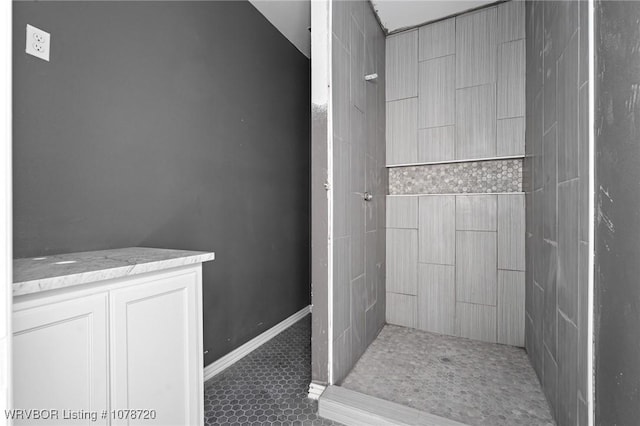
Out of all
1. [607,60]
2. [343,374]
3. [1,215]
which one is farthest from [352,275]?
[1,215]

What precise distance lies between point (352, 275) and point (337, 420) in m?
0.75

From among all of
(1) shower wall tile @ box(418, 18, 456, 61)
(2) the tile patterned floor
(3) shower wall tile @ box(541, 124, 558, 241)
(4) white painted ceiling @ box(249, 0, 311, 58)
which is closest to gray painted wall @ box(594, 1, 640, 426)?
(3) shower wall tile @ box(541, 124, 558, 241)

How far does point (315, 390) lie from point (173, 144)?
152 centimetres

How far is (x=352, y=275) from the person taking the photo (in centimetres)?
186

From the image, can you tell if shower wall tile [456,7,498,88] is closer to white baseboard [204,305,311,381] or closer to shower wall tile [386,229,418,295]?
shower wall tile [386,229,418,295]

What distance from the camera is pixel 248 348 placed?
2.07m

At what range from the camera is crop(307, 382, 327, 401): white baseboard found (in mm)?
1568

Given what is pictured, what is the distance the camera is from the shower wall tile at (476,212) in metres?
2.24

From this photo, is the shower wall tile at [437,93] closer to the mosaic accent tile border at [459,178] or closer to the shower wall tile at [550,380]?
the mosaic accent tile border at [459,178]

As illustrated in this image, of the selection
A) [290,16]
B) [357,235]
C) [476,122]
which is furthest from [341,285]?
[290,16]

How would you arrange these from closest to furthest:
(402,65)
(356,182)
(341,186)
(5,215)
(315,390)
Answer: (5,215)
(315,390)
(341,186)
(356,182)
(402,65)

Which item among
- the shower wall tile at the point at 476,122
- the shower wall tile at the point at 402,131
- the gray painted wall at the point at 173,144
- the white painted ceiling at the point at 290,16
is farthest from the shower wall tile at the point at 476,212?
the white painted ceiling at the point at 290,16

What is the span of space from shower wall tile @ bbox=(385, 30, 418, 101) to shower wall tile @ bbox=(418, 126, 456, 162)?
361mm

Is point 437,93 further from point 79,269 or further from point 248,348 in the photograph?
point 79,269
